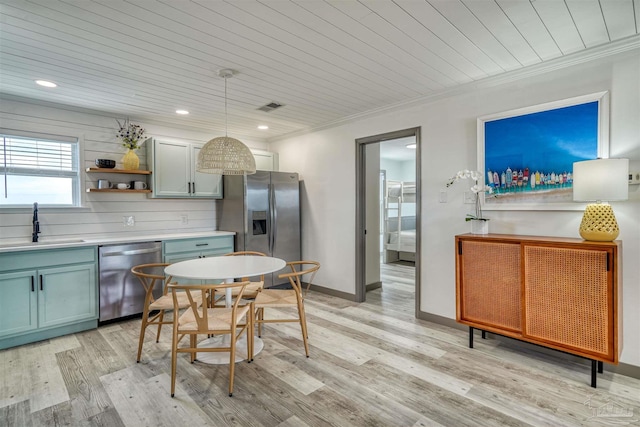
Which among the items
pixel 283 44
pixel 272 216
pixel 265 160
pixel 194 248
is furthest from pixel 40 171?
pixel 283 44

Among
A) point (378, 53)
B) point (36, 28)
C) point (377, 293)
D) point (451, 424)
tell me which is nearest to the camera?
point (451, 424)

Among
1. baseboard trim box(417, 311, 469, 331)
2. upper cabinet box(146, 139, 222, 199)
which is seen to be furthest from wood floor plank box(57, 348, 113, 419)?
baseboard trim box(417, 311, 469, 331)

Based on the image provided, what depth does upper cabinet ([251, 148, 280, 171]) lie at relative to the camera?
197 inches

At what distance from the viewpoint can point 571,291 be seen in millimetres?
2283

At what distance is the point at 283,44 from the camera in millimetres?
2314

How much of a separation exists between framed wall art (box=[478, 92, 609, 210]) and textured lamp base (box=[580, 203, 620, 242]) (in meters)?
0.27

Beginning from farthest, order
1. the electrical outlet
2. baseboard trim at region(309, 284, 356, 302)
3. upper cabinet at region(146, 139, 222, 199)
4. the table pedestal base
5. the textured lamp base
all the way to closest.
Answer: baseboard trim at region(309, 284, 356, 302) < upper cabinet at region(146, 139, 222, 199) < the electrical outlet < the table pedestal base < the textured lamp base

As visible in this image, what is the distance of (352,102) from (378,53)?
1.17 metres

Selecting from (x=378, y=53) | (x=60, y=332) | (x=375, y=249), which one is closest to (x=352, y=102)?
(x=378, y=53)

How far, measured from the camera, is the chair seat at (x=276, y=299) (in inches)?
106

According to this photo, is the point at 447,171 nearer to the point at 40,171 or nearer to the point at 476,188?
the point at 476,188

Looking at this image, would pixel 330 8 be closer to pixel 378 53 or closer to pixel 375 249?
pixel 378 53

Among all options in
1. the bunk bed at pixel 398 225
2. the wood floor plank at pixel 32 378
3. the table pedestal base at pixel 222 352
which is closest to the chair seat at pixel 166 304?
the table pedestal base at pixel 222 352

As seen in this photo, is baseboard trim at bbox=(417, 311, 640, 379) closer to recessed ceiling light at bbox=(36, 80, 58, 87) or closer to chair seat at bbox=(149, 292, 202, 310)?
chair seat at bbox=(149, 292, 202, 310)
